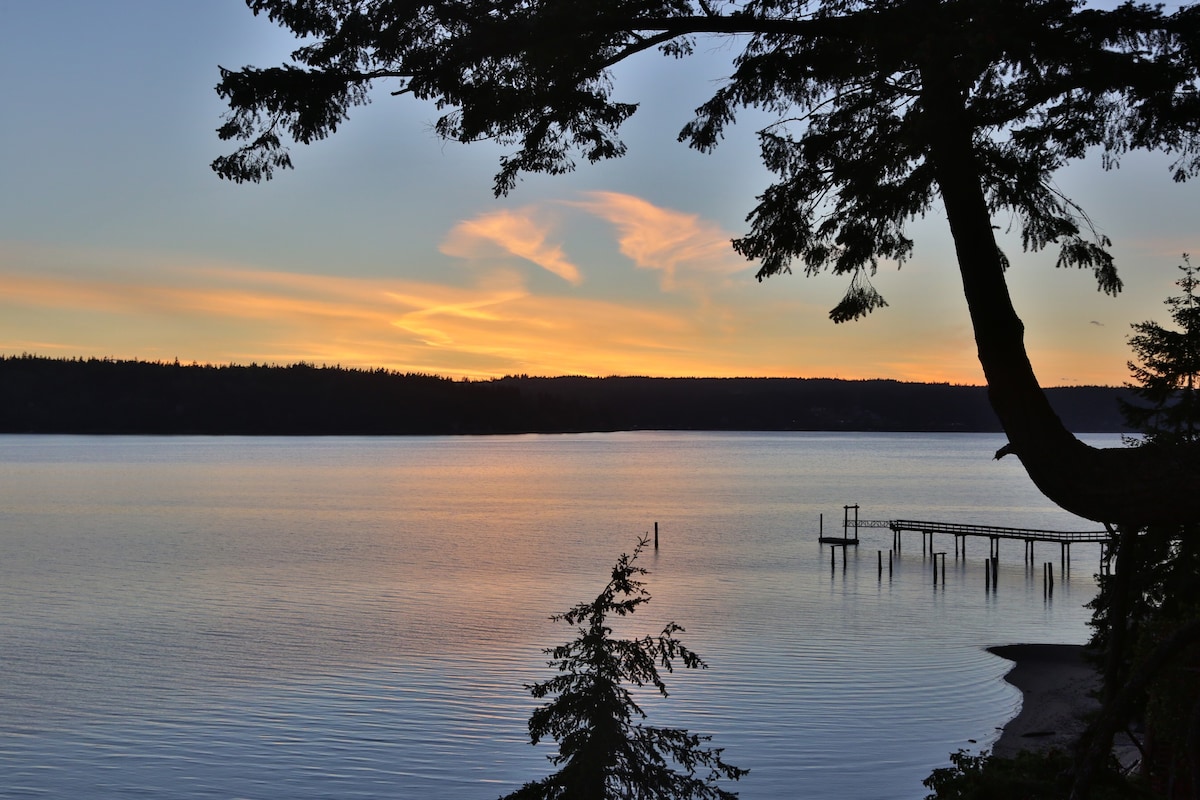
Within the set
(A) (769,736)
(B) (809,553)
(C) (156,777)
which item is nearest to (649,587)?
(B) (809,553)

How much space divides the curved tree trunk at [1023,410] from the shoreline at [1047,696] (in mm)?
17481

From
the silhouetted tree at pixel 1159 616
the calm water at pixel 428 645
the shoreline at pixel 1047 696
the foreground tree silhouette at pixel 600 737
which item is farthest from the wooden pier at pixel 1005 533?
the foreground tree silhouette at pixel 600 737

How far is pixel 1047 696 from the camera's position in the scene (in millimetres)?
31453

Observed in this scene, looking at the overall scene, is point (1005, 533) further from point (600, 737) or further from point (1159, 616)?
point (600, 737)

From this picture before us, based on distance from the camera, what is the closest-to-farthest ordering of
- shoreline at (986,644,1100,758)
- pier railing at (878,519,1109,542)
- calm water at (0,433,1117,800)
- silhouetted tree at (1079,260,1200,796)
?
silhouetted tree at (1079,260,1200,796), calm water at (0,433,1117,800), shoreline at (986,644,1100,758), pier railing at (878,519,1109,542)

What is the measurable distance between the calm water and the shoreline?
886mm

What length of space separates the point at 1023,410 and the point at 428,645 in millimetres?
33259

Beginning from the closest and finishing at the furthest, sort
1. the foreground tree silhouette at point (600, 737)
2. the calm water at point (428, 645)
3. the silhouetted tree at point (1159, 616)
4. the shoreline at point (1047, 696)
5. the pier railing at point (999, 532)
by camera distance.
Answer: the silhouetted tree at point (1159, 616), the foreground tree silhouette at point (600, 737), the calm water at point (428, 645), the shoreline at point (1047, 696), the pier railing at point (999, 532)

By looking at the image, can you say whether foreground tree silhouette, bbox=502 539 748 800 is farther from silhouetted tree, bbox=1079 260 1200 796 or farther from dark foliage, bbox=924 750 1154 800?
silhouetted tree, bbox=1079 260 1200 796

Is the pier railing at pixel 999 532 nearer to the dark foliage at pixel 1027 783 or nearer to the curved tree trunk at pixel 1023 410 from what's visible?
the dark foliage at pixel 1027 783

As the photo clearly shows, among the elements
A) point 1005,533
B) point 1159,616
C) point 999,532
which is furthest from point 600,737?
point 999,532

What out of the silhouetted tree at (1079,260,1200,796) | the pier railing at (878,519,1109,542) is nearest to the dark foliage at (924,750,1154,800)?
the silhouetted tree at (1079,260,1200,796)

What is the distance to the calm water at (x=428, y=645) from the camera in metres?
24.6

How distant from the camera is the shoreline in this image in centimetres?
2627
